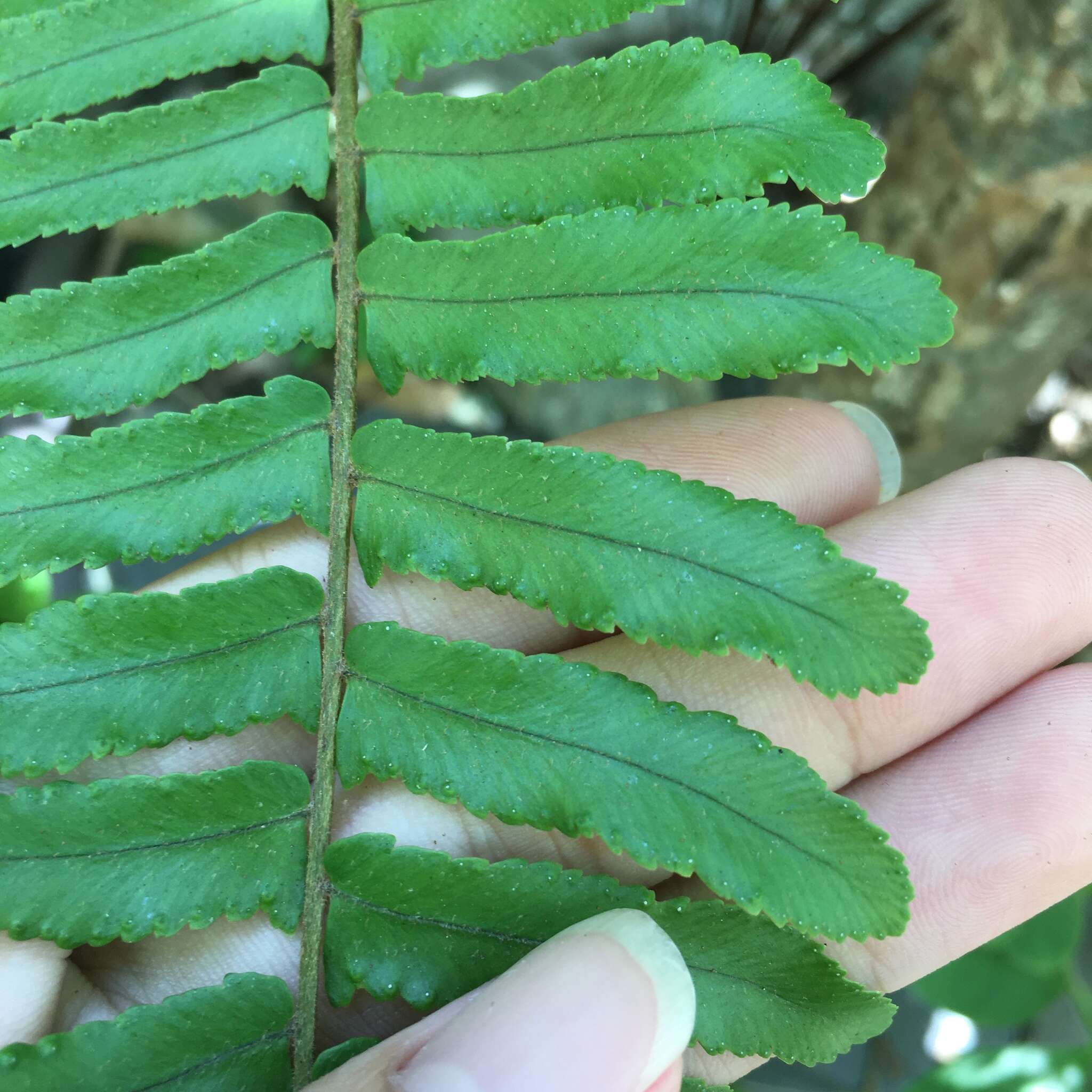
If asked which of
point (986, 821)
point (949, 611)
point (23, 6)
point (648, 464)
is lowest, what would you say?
point (986, 821)

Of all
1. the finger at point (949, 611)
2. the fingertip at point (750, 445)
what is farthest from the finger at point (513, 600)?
the finger at point (949, 611)

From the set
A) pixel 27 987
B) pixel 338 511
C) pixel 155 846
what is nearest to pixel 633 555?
pixel 338 511

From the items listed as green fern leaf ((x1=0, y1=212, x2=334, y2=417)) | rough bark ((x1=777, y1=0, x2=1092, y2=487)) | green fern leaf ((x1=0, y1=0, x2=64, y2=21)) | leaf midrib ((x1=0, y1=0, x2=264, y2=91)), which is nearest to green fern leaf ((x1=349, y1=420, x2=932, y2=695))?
green fern leaf ((x1=0, y1=212, x2=334, y2=417))

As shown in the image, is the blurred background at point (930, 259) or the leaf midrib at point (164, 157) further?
the blurred background at point (930, 259)

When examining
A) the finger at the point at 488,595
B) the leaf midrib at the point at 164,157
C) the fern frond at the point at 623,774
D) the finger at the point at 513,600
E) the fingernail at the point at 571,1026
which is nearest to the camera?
the fingernail at the point at 571,1026

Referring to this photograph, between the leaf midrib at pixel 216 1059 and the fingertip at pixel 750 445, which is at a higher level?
the fingertip at pixel 750 445

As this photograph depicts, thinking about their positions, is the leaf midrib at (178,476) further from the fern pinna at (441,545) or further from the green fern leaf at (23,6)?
the green fern leaf at (23,6)

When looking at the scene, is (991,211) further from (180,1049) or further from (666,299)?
(180,1049)

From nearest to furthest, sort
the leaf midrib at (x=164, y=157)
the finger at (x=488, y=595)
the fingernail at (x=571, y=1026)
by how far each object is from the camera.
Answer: the fingernail at (x=571, y=1026) < the leaf midrib at (x=164, y=157) < the finger at (x=488, y=595)
